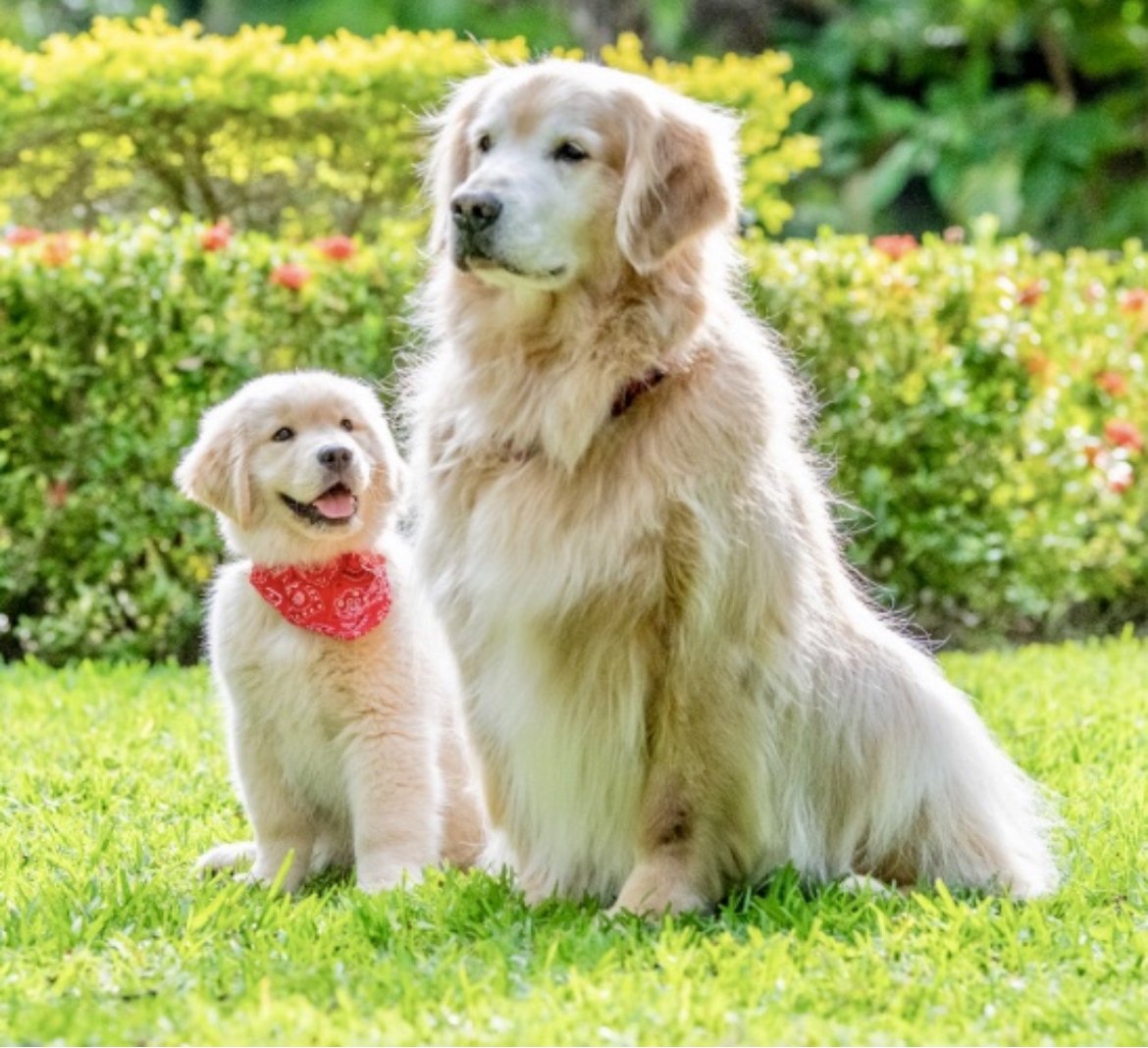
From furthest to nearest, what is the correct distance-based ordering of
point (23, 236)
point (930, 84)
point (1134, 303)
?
point (930, 84) < point (1134, 303) < point (23, 236)

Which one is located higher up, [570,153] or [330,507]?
[570,153]

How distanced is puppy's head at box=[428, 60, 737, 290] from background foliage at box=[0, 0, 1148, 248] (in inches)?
425

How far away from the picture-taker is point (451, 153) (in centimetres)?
393

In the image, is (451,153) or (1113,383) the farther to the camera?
(1113,383)

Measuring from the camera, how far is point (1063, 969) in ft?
10.5

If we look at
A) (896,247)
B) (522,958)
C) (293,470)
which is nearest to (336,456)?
(293,470)

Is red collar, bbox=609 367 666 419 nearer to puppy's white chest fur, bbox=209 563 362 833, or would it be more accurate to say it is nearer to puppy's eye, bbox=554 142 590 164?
puppy's eye, bbox=554 142 590 164

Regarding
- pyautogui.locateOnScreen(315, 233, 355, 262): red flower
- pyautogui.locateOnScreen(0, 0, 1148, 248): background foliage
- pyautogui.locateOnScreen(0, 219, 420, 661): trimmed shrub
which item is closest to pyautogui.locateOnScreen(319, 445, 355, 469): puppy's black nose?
pyautogui.locateOnScreen(0, 219, 420, 661): trimmed shrub

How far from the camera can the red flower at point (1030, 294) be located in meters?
7.79

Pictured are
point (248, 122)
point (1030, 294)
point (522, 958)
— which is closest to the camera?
point (522, 958)

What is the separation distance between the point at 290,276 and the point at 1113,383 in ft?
11.4

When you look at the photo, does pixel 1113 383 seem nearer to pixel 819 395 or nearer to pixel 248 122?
pixel 819 395

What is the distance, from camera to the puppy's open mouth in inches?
161

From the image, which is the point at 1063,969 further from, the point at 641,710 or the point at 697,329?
the point at 697,329
